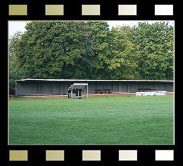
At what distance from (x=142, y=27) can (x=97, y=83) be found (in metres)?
10.4

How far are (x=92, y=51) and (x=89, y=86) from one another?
17.9 feet

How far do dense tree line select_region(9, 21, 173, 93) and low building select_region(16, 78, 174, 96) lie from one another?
199 cm

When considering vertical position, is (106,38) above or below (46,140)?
above

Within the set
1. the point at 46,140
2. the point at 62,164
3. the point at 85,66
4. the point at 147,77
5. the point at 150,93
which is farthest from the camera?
the point at 147,77

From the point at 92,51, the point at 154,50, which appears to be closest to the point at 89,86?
the point at 92,51

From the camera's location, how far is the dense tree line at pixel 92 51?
3362 cm

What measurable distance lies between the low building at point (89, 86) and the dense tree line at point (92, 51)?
6.52 ft

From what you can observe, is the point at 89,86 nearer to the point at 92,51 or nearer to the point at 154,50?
the point at 92,51

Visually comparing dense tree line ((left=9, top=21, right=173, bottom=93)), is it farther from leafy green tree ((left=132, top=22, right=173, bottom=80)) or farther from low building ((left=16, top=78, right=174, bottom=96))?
low building ((left=16, top=78, right=174, bottom=96))

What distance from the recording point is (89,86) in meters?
32.8

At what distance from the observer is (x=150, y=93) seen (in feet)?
→ 107

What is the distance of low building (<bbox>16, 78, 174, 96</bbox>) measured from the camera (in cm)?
2897
